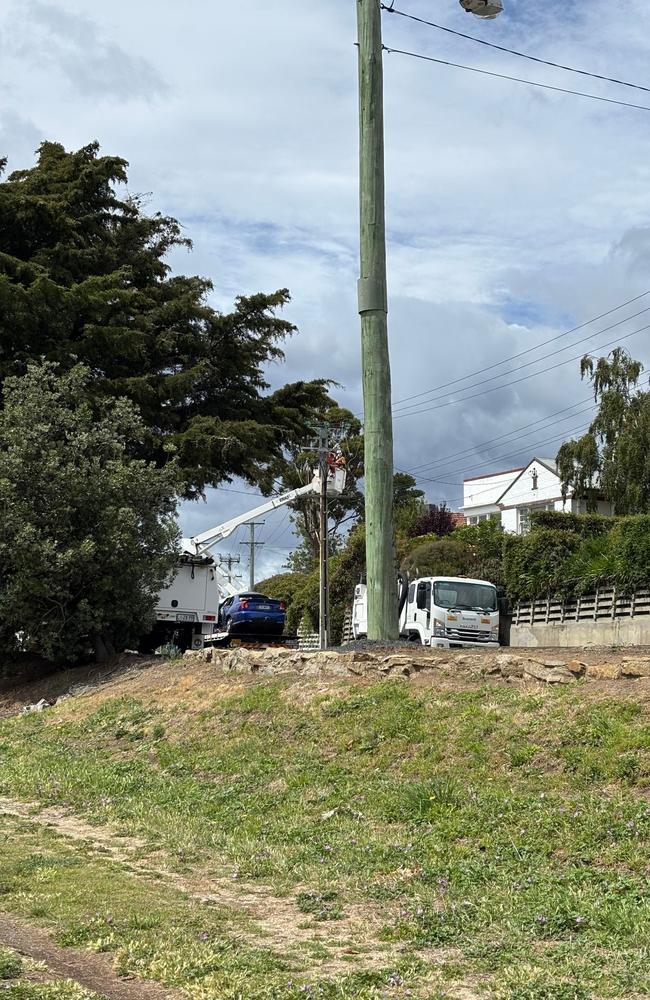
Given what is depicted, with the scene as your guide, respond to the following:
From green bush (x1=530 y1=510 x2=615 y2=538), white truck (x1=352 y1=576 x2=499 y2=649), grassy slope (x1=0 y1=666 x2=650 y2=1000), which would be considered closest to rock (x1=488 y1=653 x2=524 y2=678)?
grassy slope (x1=0 y1=666 x2=650 y2=1000)

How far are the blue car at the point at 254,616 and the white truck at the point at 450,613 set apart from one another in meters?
7.70

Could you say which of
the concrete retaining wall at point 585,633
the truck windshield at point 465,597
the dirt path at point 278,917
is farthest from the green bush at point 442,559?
the dirt path at point 278,917

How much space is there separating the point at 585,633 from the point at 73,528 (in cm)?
1652

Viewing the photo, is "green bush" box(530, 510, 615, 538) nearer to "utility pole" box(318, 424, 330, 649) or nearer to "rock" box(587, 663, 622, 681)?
"utility pole" box(318, 424, 330, 649)

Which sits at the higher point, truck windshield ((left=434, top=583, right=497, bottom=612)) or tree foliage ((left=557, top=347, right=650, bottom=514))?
tree foliage ((left=557, top=347, right=650, bottom=514))

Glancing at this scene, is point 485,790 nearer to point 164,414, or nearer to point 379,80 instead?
point 379,80

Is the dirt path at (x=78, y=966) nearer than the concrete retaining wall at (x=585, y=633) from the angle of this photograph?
Yes

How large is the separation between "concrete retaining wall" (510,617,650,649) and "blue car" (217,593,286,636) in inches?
290

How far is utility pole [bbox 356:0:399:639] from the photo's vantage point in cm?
1510

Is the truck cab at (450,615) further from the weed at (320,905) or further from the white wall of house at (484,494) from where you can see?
the white wall of house at (484,494)

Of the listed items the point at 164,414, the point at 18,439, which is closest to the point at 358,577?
the point at 164,414

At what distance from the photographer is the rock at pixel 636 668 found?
34.2 feet

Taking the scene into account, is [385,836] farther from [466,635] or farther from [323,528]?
[323,528]

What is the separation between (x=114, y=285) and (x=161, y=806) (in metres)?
21.4
